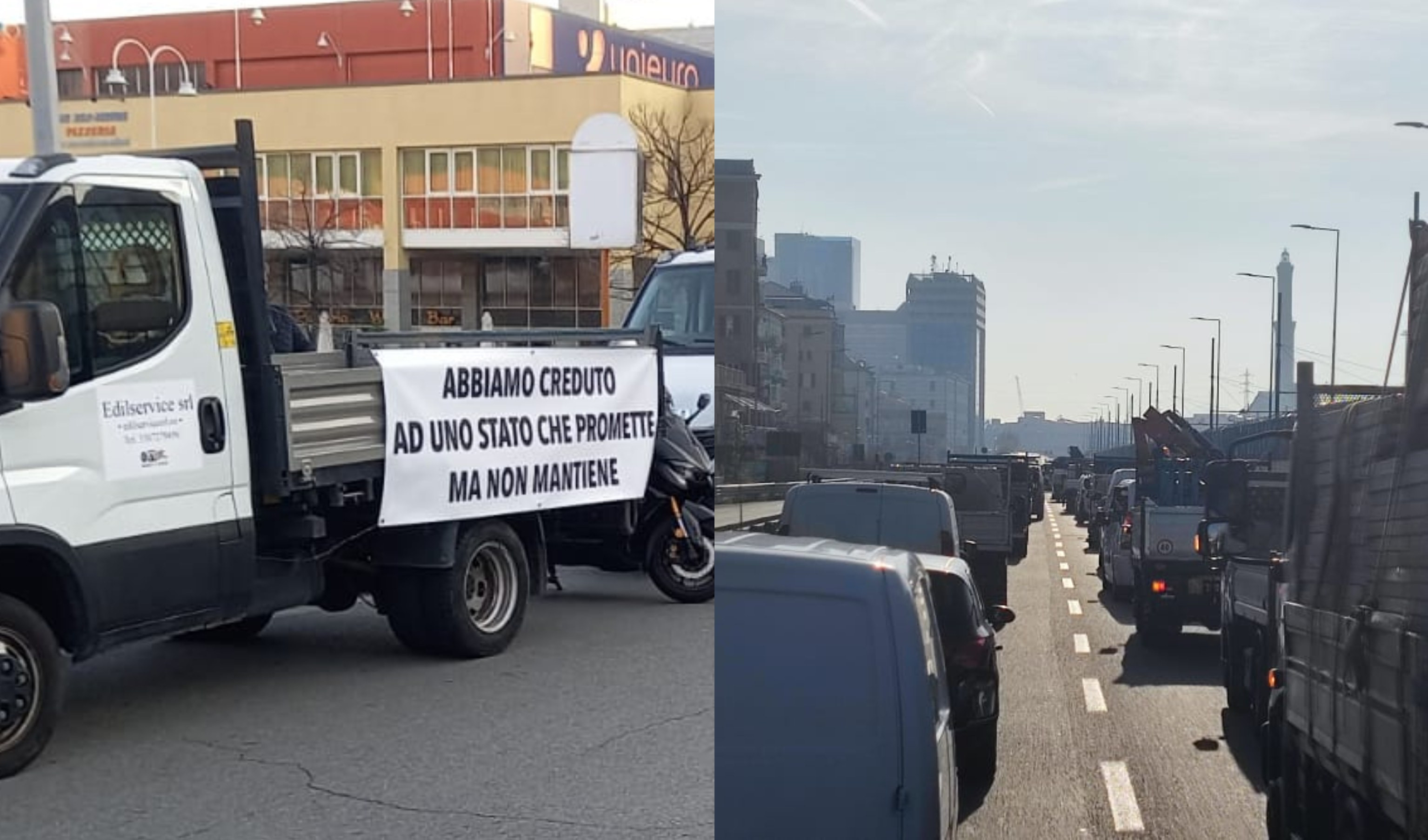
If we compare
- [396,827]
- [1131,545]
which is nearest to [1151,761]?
[1131,545]

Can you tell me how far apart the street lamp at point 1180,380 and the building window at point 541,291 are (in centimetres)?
1925

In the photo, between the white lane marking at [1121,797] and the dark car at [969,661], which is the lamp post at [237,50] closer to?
the dark car at [969,661]

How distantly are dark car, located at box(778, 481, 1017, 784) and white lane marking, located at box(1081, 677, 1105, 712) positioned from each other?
0.09 meters

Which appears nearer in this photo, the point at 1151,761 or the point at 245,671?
the point at 1151,761

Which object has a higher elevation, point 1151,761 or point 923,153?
→ point 923,153

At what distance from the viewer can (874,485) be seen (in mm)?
1698

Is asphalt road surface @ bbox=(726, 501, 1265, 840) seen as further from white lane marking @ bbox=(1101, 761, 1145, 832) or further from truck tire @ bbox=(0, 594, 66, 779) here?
truck tire @ bbox=(0, 594, 66, 779)

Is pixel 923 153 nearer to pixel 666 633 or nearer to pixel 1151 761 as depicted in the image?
pixel 1151 761

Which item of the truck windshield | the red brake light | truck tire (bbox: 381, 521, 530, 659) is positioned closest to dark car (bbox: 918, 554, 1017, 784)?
the red brake light

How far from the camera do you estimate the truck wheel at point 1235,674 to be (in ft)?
5.20

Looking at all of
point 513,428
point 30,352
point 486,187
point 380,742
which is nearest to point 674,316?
point 513,428

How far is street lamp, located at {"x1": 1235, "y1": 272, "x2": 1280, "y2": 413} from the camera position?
1561 millimetres

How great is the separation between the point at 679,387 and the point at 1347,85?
597 cm

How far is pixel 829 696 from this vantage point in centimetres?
163
